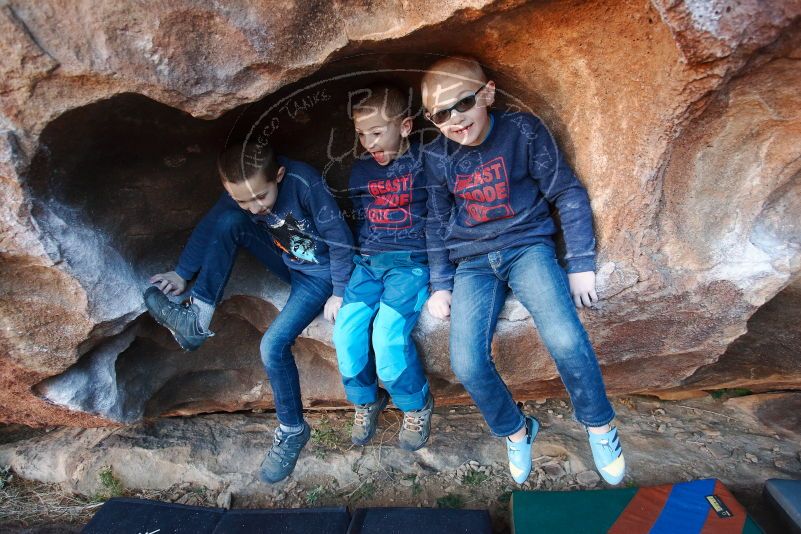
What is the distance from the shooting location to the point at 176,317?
1.76 metres

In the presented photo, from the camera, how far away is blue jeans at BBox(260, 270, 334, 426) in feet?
6.08

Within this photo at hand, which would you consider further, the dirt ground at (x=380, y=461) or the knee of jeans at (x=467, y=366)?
the dirt ground at (x=380, y=461)

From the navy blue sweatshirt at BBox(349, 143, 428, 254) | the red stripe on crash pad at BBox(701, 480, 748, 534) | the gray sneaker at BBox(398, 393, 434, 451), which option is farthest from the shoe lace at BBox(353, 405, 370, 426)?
the red stripe on crash pad at BBox(701, 480, 748, 534)

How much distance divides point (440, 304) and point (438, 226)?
0.25m

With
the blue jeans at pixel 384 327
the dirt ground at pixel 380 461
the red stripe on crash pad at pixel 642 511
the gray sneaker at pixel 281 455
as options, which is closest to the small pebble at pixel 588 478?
the dirt ground at pixel 380 461

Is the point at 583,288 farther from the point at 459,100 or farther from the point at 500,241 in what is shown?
the point at 459,100

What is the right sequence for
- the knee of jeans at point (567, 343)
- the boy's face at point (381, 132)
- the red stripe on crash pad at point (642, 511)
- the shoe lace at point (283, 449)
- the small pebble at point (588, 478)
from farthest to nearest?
the small pebble at point (588, 478)
the shoe lace at point (283, 449)
the red stripe on crash pad at point (642, 511)
the boy's face at point (381, 132)
the knee of jeans at point (567, 343)

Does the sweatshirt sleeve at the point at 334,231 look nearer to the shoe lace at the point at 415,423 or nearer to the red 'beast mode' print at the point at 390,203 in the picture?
the red 'beast mode' print at the point at 390,203

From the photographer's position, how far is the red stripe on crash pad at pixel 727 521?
5.83 ft

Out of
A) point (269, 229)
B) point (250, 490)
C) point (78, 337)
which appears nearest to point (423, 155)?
point (269, 229)

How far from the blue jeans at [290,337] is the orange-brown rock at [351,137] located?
0.10 m

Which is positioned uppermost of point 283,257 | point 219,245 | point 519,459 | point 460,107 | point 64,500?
point 460,107

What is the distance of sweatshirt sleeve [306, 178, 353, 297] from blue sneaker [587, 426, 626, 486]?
0.89 meters

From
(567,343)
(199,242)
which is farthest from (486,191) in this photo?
(199,242)
